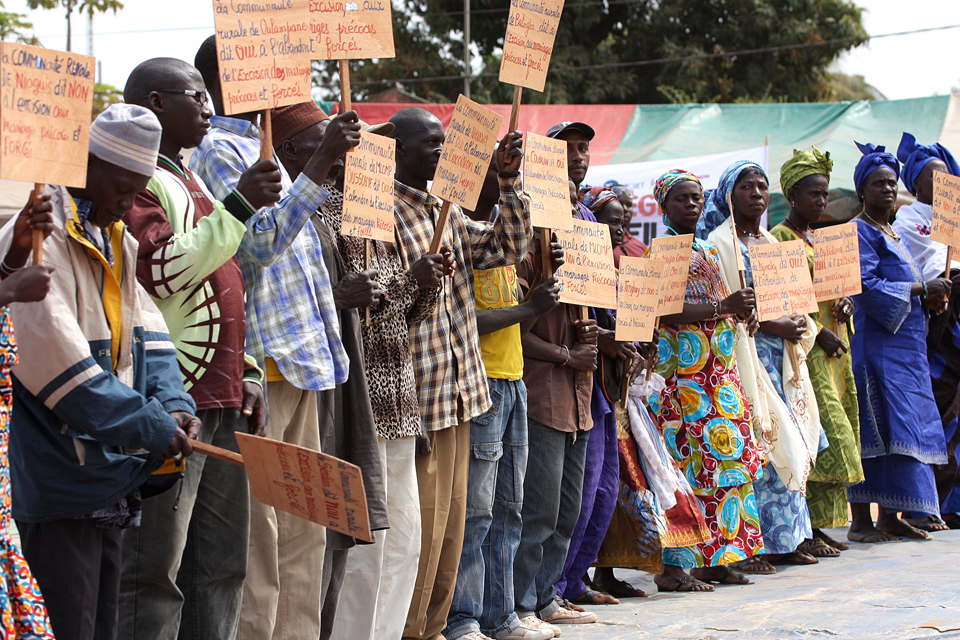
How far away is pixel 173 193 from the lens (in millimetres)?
3338

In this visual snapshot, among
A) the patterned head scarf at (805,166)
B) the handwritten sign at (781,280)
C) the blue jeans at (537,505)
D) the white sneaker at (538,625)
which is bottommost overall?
the white sneaker at (538,625)

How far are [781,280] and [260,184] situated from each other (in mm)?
4129

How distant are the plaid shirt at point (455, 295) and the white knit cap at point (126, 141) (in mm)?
1695

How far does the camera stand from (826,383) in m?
7.18

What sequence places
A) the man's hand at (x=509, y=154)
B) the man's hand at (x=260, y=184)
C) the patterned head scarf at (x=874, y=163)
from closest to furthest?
the man's hand at (x=260, y=184)
the man's hand at (x=509, y=154)
the patterned head scarf at (x=874, y=163)

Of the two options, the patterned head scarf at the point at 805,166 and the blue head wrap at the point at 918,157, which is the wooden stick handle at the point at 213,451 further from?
the blue head wrap at the point at 918,157

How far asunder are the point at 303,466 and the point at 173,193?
1025 mm

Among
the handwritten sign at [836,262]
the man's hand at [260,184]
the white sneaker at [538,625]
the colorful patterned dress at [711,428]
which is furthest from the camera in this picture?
the handwritten sign at [836,262]

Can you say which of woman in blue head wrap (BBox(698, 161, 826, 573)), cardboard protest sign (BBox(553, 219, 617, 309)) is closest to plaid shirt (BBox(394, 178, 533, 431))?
cardboard protest sign (BBox(553, 219, 617, 309))

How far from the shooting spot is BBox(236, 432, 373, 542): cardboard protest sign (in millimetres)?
2879

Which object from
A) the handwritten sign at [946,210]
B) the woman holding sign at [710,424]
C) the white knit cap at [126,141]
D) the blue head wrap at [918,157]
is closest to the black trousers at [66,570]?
the white knit cap at [126,141]

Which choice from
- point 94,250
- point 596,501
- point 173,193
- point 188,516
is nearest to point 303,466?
point 188,516

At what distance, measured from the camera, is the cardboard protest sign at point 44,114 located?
261 cm

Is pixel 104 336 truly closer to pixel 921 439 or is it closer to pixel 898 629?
pixel 898 629
